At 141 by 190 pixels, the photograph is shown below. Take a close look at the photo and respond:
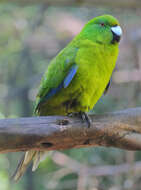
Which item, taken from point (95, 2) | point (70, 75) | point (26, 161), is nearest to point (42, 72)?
point (95, 2)

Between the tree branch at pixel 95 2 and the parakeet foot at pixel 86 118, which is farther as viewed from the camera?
the tree branch at pixel 95 2

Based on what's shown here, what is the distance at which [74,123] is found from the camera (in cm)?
257

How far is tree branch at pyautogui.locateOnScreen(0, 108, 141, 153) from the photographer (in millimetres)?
2270

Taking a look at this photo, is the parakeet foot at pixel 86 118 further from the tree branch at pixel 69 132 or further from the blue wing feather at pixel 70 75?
the blue wing feather at pixel 70 75

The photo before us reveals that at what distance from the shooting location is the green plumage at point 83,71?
283 cm

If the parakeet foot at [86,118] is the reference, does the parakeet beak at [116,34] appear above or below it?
above

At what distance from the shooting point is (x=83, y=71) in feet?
9.23

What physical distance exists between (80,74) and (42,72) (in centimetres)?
402

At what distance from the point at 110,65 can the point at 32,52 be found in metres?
4.46

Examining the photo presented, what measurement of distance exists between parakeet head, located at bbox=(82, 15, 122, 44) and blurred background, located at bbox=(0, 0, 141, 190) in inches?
76.8

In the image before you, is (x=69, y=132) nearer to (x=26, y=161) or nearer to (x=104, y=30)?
(x=26, y=161)

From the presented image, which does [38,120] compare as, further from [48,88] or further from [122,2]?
[122,2]

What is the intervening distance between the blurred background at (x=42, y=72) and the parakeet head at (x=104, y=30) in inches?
76.8

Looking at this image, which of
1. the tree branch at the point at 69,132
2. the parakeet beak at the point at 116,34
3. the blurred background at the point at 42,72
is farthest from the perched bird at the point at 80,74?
the blurred background at the point at 42,72
